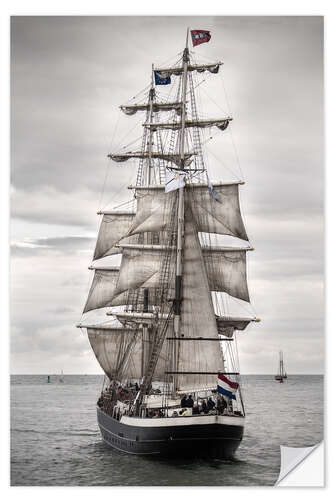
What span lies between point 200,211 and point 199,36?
7018 mm

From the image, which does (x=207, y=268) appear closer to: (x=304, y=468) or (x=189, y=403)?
(x=189, y=403)

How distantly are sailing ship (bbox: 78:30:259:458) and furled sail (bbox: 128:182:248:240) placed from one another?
25mm

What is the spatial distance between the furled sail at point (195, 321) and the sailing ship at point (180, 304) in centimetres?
2

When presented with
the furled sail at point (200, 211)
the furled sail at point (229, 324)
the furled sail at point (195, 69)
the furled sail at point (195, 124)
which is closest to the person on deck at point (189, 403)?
the furled sail at point (229, 324)

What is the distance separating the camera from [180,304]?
18031 millimetres

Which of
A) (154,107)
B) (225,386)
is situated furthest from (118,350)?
(225,386)

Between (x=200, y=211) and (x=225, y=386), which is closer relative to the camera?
(x=225, y=386)

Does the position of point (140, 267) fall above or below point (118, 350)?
above

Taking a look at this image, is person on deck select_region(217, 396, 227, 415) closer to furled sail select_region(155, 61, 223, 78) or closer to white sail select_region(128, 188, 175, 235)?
white sail select_region(128, 188, 175, 235)

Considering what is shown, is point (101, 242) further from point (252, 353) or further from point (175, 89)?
point (252, 353)

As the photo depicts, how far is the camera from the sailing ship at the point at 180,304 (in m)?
15.5

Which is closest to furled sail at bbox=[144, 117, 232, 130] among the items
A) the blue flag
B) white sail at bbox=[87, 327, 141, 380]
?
the blue flag

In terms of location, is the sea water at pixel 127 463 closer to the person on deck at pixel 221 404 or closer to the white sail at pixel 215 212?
the person on deck at pixel 221 404

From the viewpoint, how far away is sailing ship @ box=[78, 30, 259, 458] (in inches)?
611
